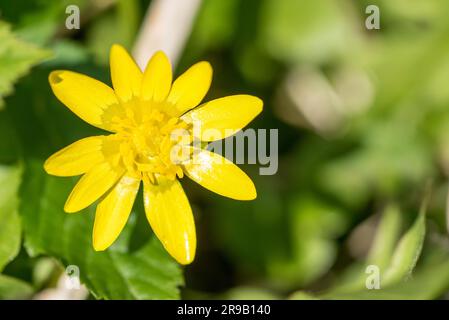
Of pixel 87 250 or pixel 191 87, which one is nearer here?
pixel 191 87

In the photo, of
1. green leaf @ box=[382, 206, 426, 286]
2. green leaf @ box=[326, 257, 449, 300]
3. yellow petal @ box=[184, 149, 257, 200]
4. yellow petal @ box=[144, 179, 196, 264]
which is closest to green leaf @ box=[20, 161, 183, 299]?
yellow petal @ box=[144, 179, 196, 264]

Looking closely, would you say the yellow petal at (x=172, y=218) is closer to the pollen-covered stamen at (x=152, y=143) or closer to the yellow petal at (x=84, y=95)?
the pollen-covered stamen at (x=152, y=143)

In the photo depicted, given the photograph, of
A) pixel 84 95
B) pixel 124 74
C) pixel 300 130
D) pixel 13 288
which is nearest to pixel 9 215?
pixel 13 288

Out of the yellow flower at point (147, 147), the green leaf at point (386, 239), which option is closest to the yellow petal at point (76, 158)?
the yellow flower at point (147, 147)

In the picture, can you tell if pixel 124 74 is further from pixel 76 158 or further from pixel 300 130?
pixel 300 130

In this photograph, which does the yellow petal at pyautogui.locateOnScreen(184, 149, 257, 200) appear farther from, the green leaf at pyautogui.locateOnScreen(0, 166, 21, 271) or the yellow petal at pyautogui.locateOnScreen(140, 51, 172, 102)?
the green leaf at pyautogui.locateOnScreen(0, 166, 21, 271)

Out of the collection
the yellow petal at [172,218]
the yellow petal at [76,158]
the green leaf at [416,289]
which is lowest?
the green leaf at [416,289]

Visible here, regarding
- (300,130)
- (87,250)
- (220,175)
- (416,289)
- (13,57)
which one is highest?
(13,57)
